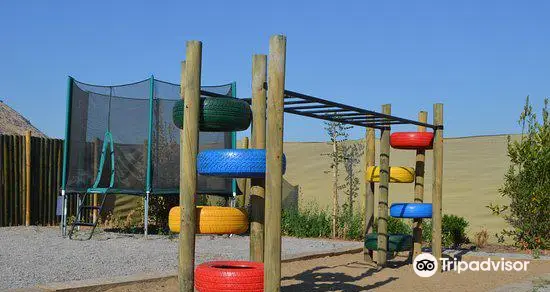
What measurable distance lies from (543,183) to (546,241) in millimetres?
1025

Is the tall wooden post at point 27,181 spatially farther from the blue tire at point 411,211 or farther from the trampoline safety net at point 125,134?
the blue tire at point 411,211

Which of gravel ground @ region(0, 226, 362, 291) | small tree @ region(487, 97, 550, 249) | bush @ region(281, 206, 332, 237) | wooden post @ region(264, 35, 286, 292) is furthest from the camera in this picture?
bush @ region(281, 206, 332, 237)

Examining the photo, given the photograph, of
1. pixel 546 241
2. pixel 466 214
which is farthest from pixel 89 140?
pixel 466 214

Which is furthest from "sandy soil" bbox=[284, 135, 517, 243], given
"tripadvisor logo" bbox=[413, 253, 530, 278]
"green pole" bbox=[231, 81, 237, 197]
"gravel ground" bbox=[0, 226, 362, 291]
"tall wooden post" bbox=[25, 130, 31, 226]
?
"tall wooden post" bbox=[25, 130, 31, 226]

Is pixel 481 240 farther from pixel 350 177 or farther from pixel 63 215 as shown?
pixel 63 215

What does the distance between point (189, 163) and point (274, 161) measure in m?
0.70

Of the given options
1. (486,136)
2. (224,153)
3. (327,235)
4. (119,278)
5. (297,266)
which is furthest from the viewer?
(486,136)

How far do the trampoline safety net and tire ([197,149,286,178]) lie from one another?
741 centimetres

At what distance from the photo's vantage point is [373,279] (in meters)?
8.41

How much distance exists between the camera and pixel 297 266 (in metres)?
9.37

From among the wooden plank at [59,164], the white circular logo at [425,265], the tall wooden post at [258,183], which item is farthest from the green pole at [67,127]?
the tall wooden post at [258,183]

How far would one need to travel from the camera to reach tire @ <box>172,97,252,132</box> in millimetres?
5762

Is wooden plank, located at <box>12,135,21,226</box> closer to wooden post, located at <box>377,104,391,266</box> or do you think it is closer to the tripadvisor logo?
wooden post, located at <box>377,104,391,266</box>

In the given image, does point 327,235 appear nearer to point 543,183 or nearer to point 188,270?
point 543,183
